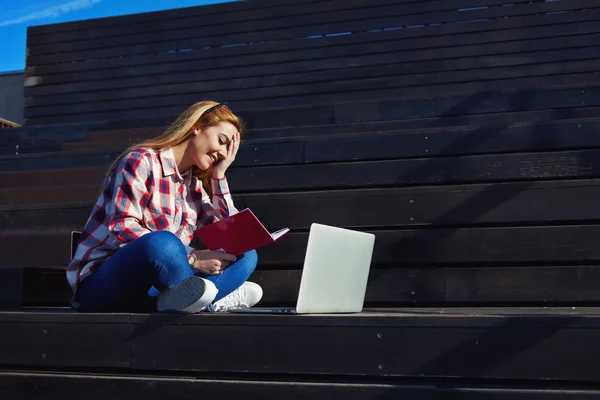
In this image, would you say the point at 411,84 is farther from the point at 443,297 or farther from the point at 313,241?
the point at 313,241

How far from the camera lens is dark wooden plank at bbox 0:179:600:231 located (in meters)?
2.69


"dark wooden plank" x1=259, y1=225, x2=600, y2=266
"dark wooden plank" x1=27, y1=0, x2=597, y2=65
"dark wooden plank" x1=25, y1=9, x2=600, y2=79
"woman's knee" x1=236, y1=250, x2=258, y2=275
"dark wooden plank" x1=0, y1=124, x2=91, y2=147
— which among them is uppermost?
"dark wooden plank" x1=27, y1=0, x2=597, y2=65

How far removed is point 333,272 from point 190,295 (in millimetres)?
413

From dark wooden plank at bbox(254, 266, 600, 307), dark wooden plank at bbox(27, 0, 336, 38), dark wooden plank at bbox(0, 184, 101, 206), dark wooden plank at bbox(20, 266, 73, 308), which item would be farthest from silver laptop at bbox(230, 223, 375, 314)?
dark wooden plank at bbox(27, 0, 336, 38)

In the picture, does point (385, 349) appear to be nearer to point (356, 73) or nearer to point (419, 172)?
point (419, 172)

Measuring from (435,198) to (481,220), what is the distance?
0.66ft

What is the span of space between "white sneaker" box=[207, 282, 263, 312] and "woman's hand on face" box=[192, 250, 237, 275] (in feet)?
0.52

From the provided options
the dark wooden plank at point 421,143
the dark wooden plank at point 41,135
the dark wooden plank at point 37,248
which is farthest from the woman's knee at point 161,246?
the dark wooden plank at point 41,135

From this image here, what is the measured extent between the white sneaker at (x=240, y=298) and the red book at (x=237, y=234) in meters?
0.28

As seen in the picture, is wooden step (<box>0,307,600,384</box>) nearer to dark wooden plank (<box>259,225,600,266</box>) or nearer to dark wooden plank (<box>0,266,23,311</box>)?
dark wooden plank (<box>0,266,23,311</box>)

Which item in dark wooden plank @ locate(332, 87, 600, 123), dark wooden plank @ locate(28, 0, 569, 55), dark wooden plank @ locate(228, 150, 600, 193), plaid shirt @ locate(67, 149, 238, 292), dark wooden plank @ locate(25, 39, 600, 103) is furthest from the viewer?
dark wooden plank @ locate(28, 0, 569, 55)

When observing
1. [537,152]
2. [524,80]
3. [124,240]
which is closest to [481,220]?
[537,152]

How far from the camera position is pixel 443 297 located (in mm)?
2633

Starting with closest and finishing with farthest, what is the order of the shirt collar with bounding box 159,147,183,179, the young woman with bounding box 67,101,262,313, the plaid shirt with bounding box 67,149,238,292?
the young woman with bounding box 67,101,262,313 → the plaid shirt with bounding box 67,149,238,292 → the shirt collar with bounding box 159,147,183,179
